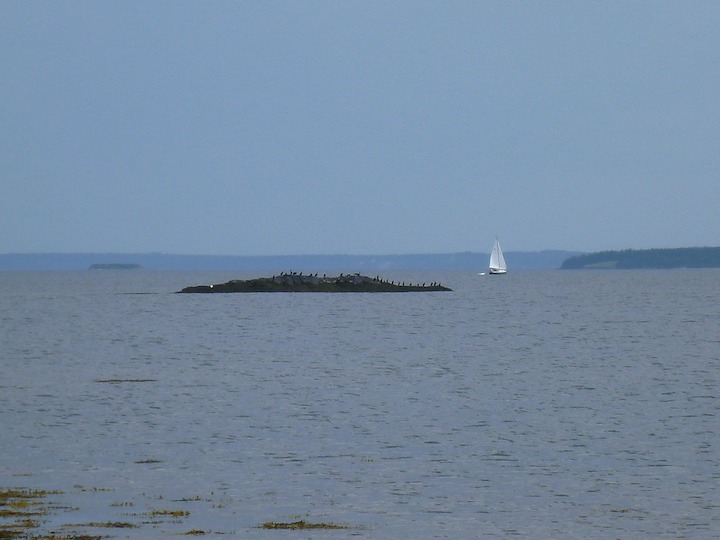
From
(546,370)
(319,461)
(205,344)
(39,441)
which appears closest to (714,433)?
(319,461)

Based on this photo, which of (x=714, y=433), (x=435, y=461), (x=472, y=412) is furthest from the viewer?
(x=472, y=412)

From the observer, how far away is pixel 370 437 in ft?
121

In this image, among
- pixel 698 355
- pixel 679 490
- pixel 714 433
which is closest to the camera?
pixel 679 490

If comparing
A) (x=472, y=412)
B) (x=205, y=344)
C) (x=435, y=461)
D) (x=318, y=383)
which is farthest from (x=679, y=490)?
(x=205, y=344)

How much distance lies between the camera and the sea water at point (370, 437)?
24.9 meters

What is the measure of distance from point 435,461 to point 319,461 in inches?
129

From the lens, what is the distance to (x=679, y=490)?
27.6 meters

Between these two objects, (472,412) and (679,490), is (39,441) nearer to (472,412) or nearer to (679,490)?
(472,412)

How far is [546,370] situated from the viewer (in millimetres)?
63219

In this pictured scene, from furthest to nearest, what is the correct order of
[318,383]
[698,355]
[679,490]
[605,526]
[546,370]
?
Answer: [698,355]
[546,370]
[318,383]
[679,490]
[605,526]

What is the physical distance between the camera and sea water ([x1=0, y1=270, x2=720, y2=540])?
981 inches

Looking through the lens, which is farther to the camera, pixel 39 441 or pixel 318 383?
pixel 318 383

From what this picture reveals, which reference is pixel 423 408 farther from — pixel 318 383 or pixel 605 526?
pixel 605 526

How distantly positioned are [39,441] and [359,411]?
13.2 metres
